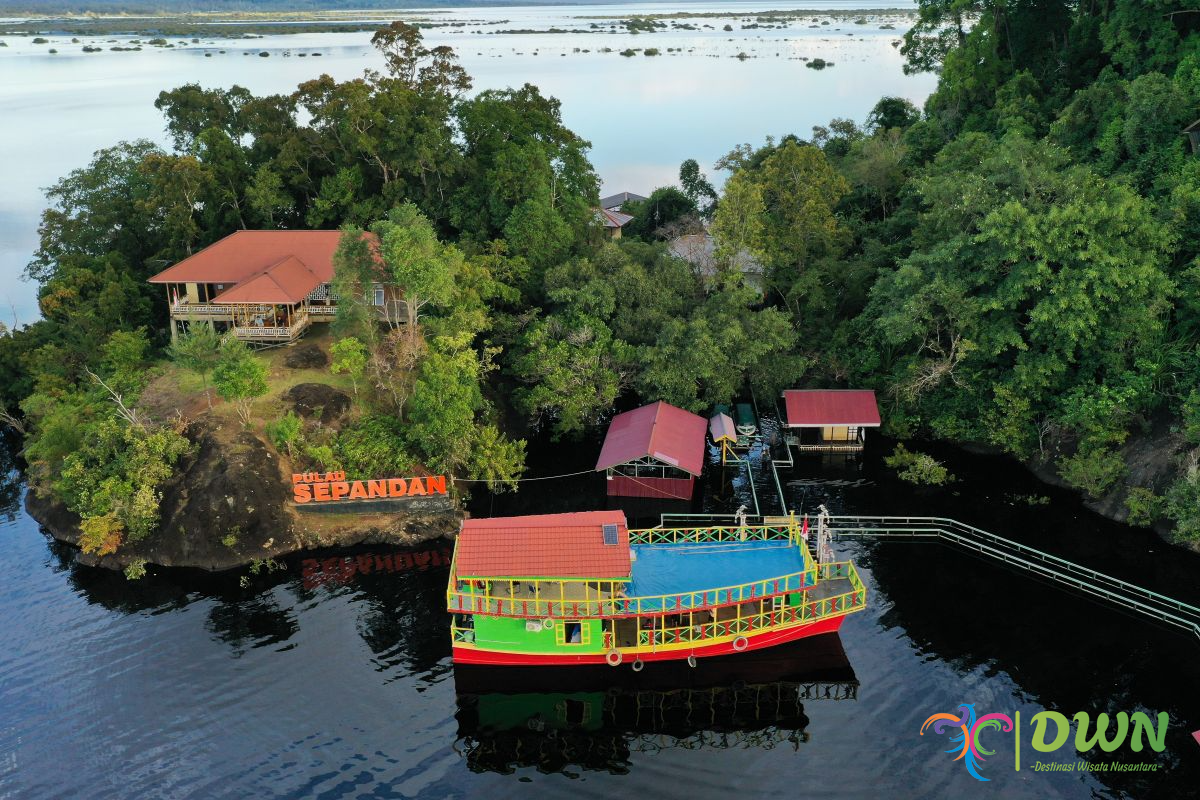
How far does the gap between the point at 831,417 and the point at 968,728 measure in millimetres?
18442

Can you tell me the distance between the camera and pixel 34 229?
70.6 metres

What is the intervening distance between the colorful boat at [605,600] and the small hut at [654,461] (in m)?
8.59

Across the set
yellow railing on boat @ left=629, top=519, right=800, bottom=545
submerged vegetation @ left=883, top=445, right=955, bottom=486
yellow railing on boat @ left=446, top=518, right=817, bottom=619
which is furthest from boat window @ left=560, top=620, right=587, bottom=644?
submerged vegetation @ left=883, top=445, right=955, bottom=486

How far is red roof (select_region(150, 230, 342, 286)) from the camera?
46.2 m

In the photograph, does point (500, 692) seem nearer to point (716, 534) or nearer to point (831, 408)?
point (716, 534)

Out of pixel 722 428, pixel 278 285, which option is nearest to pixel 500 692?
pixel 722 428

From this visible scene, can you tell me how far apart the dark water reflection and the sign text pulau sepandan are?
283cm

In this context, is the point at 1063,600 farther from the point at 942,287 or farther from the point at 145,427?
the point at 145,427

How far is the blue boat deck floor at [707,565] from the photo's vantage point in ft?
96.2

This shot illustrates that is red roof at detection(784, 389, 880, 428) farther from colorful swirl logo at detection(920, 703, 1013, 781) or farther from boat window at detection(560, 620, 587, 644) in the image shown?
boat window at detection(560, 620, 587, 644)

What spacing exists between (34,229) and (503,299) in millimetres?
47518

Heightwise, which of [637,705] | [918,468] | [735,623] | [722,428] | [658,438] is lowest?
[637,705]

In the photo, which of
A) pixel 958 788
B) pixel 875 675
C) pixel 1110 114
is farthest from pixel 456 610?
pixel 1110 114

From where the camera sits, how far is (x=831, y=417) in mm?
42219
